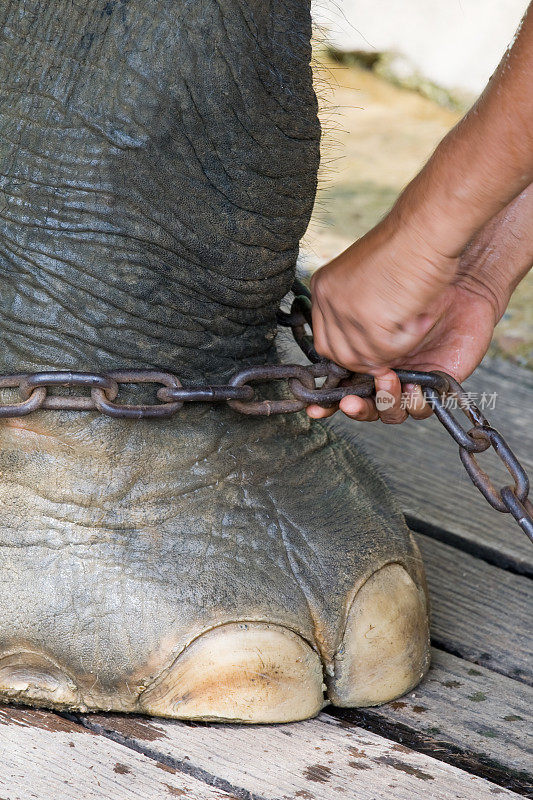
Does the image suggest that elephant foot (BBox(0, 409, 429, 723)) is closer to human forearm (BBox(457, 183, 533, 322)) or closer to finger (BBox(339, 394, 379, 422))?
finger (BBox(339, 394, 379, 422))

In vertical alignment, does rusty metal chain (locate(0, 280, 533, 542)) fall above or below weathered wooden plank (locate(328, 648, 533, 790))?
above

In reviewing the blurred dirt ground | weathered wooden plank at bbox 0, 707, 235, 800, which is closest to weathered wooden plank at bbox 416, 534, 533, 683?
weathered wooden plank at bbox 0, 707, 235, 800

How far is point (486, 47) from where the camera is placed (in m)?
4.12

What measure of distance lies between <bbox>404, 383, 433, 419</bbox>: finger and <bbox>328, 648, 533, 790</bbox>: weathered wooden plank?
0.30 meters

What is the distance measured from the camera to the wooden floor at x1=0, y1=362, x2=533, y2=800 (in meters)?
0.92

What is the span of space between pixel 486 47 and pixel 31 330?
11.6 ft

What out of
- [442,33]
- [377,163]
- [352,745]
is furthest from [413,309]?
[442,33]

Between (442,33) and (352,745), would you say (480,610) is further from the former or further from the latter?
(442,33)

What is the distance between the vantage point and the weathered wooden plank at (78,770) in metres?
0.90

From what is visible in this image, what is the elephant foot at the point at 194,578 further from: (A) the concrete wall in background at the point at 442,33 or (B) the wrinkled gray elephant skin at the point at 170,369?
(A) the concrete wall in background at the point at 442,33

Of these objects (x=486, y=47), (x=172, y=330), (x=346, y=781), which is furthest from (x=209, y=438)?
(x=486, y=47)

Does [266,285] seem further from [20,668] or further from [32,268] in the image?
[20,668]

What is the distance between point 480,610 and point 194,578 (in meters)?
0.45

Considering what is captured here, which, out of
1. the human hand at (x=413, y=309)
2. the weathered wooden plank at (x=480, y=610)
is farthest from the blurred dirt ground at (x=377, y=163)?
the human hand at (x=413, y=309)
